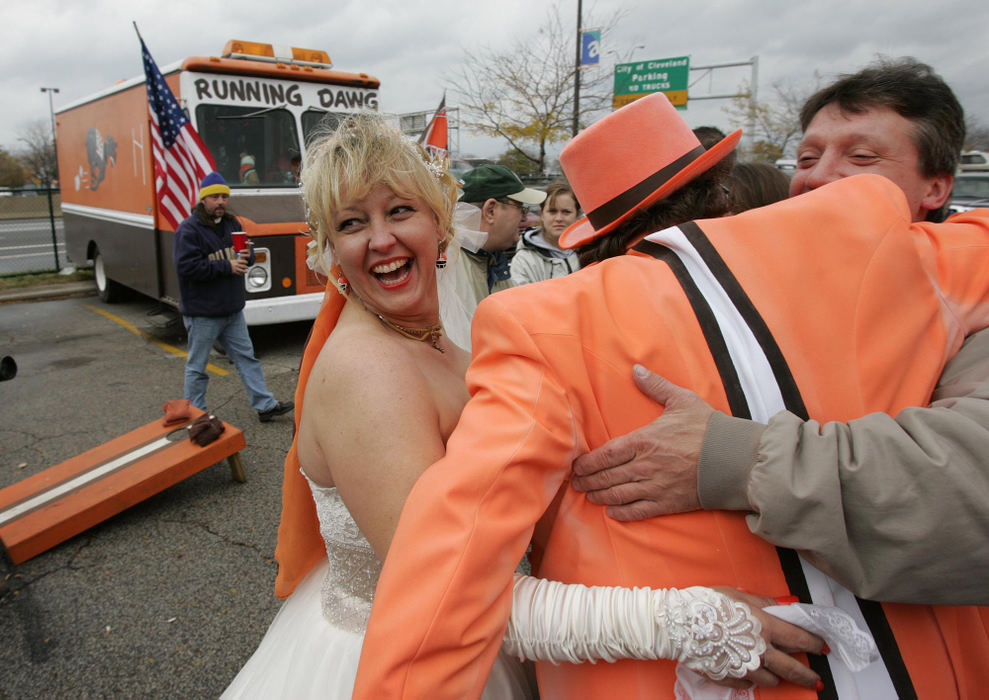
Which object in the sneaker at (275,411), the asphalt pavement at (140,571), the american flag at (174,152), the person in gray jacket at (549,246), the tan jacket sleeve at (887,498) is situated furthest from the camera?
the american flag at (174,152)

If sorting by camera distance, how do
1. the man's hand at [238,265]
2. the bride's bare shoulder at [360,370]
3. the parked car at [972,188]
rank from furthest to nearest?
1. the parked car at [972,188]
2. the man's hand at [238,265]
3. the bride's bare shoulder at [360,370]

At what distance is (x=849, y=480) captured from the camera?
87cm

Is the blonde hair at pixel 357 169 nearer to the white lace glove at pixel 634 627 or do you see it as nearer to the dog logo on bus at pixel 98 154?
the white lace glove at pixel 634 627

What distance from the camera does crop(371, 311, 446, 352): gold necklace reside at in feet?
5.49

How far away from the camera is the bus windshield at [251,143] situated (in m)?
6.70

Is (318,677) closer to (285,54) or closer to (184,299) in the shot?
(184,299)

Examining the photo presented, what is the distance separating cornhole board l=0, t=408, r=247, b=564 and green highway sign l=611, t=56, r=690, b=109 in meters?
16.1

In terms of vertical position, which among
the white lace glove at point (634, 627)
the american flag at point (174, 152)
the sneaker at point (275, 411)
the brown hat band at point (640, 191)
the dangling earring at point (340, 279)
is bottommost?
the sneaker at point (275, 411)

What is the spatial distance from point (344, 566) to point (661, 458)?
3.46 ft

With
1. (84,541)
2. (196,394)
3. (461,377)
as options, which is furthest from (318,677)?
(196,394)

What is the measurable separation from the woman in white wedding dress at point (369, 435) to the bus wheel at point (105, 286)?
1054cm

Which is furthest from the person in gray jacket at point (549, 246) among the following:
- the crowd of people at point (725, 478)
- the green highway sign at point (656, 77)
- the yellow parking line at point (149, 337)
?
the green highway sign at point (656, 77)

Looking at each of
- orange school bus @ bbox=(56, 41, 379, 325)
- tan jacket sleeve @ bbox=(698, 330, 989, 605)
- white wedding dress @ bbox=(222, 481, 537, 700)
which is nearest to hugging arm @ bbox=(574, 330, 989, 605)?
tan jacket sleeve @ bbox=(698, 330, 989, 605)

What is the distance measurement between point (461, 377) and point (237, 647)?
1.93m
